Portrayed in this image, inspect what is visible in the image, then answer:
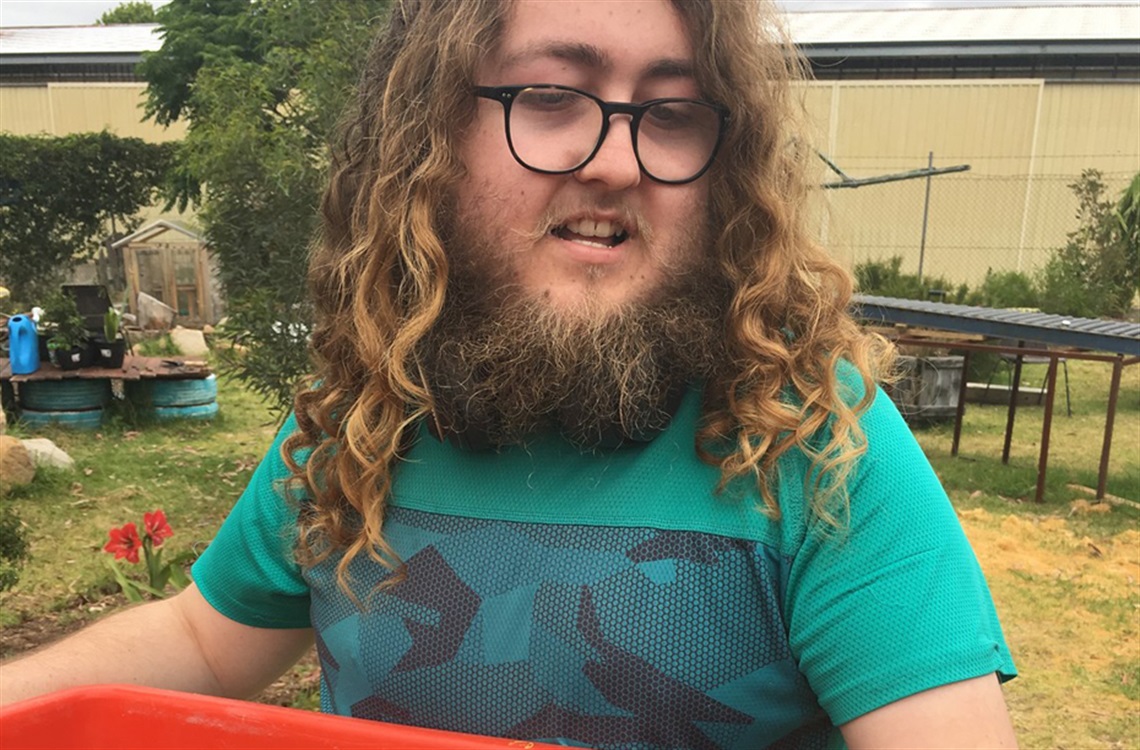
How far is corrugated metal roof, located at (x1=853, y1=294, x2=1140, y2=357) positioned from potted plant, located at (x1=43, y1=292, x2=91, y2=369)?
622 cm

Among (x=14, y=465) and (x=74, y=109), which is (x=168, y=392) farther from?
(x=74, y=109)

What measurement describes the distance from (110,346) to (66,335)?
1.12ft

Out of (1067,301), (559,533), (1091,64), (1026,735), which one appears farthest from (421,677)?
(1091,64)

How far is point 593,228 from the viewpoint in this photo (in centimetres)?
122

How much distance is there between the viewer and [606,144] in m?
1.20

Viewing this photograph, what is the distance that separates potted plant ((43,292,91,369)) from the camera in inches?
317

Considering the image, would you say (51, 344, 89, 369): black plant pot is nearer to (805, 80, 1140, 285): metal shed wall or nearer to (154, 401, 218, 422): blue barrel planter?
(154, 401, 218, 422): blue barrel planter

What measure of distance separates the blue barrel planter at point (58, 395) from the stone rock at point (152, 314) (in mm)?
5612

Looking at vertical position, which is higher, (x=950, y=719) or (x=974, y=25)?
(x=974, y=25)

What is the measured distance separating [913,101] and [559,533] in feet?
69.2

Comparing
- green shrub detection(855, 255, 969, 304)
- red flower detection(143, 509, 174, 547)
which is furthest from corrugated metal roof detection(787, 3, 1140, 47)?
red flower detection(143, 509, 174, 547)

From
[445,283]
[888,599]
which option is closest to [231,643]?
[445,283]

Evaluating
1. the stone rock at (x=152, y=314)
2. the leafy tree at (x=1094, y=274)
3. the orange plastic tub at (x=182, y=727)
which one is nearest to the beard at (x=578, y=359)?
the orange plastic tub at (x=182, y=727)

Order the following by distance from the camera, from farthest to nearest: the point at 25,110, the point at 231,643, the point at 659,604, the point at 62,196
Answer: the point at 25,110 < the point at 62,196 < the point at 231,643 < the point at 659,604
